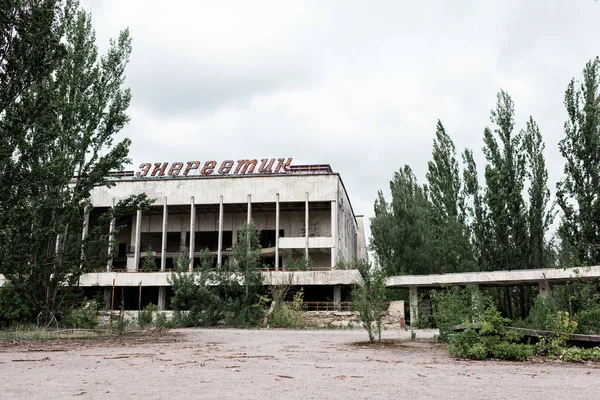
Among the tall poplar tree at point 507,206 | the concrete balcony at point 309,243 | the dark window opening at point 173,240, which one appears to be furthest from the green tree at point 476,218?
the dark window opening at point 173,240

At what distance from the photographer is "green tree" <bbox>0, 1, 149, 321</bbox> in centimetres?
1591

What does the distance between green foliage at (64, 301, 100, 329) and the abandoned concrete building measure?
17368mm

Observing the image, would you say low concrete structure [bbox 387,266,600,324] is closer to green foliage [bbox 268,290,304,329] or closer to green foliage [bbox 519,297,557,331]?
green foliage [bbox 268,290,304,329]

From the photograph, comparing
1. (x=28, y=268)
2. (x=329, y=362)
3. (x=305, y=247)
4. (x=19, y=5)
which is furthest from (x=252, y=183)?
(x=329, y=362)

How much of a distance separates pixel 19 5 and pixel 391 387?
15915mm

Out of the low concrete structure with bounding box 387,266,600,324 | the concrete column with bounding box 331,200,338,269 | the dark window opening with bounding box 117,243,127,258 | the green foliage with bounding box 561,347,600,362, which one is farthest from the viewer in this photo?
the dark window opening with bounding box 117,243,127,258

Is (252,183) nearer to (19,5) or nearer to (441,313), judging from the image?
(19,5)

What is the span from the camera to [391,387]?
20.5 feet

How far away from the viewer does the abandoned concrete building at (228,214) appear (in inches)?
1673

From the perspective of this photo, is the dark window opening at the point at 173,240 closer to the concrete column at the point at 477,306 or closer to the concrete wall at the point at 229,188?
the concrete wall at the point at 229,188

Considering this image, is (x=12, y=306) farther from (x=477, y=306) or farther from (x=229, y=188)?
(x=229, y=188)

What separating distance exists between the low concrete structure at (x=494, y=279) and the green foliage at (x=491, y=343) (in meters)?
13.9

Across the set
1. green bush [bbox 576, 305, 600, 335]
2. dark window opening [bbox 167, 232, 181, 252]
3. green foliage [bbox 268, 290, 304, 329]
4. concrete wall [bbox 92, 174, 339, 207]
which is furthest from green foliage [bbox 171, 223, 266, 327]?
dark window opening [bbox 167, 232, 181, 252]

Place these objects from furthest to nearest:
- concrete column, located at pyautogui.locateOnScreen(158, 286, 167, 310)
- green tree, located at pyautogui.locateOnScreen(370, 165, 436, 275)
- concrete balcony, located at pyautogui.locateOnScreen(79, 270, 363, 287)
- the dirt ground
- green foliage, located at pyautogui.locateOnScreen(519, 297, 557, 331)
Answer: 1. concrete column, located at pyautogui.locateOnScreen(158, 286, 167, 310)
2. green tree, located at pyautogui.locateOnScreen(370, 165, 436, 275)
3. concrete balcony, located at pyautogui.locateOnScreen(79, 270, 363, 287)
4. green foliage, located at pyautogui.locateOnScreen(519, 297, 557, 331)
5. the dirt ground
